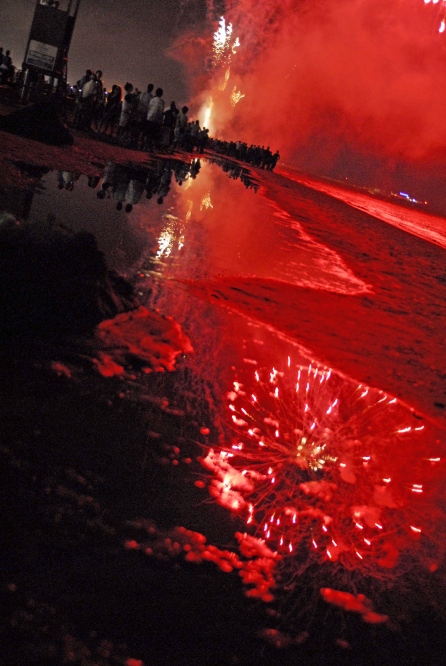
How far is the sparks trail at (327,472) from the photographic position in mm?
1900

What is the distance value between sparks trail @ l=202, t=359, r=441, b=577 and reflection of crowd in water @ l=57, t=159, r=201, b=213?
433 cm

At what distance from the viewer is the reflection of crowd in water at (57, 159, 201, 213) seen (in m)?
6.60

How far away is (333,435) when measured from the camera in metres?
2.68

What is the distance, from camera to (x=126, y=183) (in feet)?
26.6

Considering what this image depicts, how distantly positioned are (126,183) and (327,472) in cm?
700

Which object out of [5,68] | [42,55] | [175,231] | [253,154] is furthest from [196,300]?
[253,154]

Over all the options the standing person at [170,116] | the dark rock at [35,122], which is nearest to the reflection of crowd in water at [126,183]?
the dark rock at [35,122]

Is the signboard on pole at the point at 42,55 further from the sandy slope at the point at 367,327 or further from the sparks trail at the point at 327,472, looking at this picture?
the sparks trail at the point at 327,472

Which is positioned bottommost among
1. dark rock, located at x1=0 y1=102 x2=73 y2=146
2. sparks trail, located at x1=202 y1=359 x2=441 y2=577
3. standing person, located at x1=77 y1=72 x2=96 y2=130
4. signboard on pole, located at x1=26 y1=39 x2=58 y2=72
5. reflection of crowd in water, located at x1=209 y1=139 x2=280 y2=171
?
sparks trail, located at x1=202 y1=359 x2=441 y2=577

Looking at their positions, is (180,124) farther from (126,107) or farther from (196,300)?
(196,300)

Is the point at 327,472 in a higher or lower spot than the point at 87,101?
lower

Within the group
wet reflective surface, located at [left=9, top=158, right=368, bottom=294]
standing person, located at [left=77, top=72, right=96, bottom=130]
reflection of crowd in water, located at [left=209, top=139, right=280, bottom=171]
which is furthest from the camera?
reflection of crowd in water, located at [left=209, top=139, right=280, bottom=171]

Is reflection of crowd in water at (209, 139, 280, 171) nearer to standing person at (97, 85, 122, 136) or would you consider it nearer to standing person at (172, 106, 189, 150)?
standing person at (172, 106, 189, 150)

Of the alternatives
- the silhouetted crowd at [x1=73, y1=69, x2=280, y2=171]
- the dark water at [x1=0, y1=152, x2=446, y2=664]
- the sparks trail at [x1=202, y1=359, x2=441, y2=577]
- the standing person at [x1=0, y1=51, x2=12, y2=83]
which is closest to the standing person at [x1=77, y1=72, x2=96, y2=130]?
the silhouetted crowd at [x1=73, y1=69, x2=280, y2=171]
